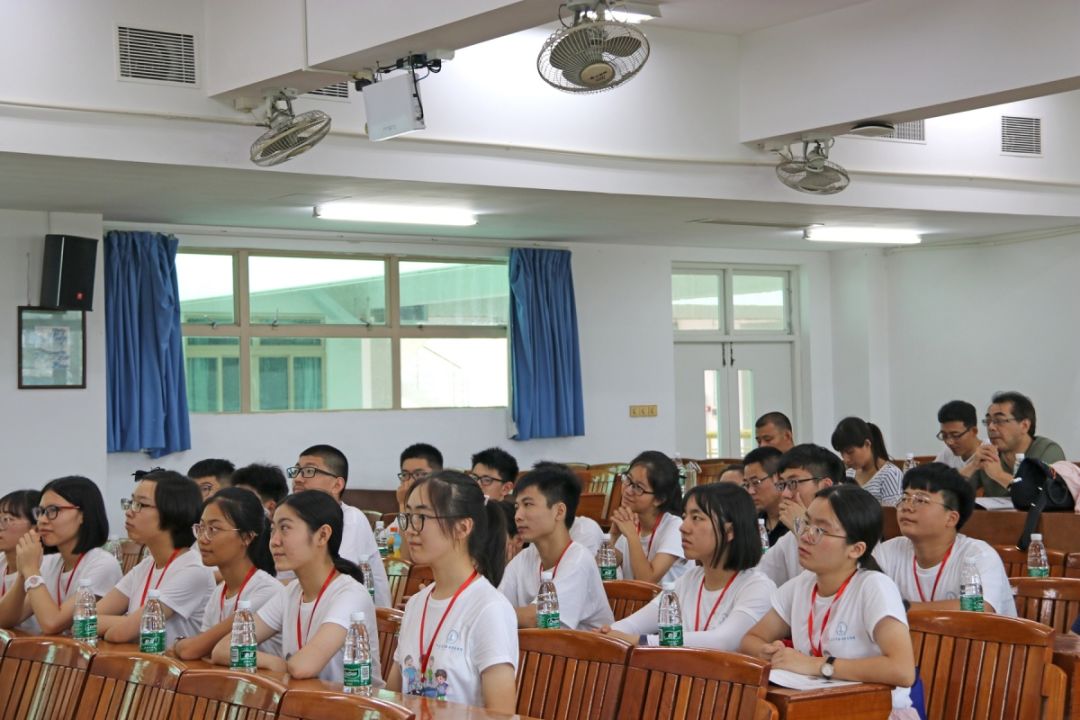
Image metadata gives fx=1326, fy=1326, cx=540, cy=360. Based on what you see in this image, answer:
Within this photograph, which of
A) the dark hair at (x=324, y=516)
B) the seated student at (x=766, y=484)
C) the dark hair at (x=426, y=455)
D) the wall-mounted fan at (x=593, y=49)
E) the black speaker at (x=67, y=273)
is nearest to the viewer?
the dark hair at (x=324, y=516)

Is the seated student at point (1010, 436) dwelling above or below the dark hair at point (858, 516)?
above

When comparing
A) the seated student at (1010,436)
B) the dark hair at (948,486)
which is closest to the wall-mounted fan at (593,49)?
the dark hair at (948,486)

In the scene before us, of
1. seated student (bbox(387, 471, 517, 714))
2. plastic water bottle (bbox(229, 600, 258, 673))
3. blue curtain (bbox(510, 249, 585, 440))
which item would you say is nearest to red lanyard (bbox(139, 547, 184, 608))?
plastic water bottle (bbox(229, 600, 258, 673))

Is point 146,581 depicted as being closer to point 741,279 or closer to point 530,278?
point 530,278

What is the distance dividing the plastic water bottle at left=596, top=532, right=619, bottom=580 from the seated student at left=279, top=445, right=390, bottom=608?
2.87 feet

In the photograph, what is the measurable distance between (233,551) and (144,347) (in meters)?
5.12

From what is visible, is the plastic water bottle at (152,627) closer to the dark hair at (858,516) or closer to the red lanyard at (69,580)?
the red lanyard at (69,580)

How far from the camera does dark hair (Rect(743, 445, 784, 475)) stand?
231 inches

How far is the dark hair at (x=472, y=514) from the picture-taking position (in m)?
3.46

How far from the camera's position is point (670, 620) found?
12.8 feet

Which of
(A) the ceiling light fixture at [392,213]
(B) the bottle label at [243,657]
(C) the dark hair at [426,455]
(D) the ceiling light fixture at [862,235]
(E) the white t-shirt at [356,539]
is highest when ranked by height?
(D) the ceiling light fixture at [862,235]

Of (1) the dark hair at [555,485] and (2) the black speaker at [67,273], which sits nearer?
(1) the dark hair at [555,485]

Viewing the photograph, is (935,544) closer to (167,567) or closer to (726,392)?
(167,567)

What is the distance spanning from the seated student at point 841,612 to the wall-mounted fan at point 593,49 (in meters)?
2.18
